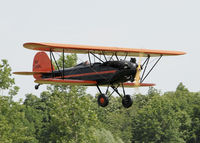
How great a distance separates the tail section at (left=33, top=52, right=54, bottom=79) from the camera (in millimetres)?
29625

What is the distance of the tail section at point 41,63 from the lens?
29.6m

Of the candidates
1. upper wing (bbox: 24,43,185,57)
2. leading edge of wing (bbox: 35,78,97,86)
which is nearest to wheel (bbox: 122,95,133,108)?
leading edge of wing (bbox: 35,78,97,86)

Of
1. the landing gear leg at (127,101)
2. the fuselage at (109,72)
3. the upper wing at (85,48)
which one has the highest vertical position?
the upper wing at (85,48)

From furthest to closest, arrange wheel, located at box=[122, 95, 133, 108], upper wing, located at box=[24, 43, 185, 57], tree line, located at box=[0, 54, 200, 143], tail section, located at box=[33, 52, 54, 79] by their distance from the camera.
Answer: tree line, located at box=[0, 54, 200, 143], tail section, located at box=[33, 52, 54, 79], wheel, located at box=[122, 95, 133, 108], upper wing, located at box=[24, 43, 185, 57]

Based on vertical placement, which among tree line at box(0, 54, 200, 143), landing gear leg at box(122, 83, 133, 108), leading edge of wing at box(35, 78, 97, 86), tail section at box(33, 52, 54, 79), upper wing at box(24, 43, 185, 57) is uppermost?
upper wing at box(24, 43, 185, 57)

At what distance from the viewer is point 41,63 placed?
30062 millimetres

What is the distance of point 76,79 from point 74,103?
3266cm

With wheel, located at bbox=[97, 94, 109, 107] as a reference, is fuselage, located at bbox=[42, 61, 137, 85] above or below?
Result: above

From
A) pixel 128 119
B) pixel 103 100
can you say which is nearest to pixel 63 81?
pixel 103 100

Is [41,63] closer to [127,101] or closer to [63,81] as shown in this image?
[63,81]

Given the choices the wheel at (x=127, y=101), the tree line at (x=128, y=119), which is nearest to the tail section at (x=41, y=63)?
the wheel at (x=127, y=101)

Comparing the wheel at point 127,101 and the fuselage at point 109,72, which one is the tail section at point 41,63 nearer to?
the fuselage at point 109,72

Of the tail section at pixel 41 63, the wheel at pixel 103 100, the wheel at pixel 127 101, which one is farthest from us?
the tail section at pixel 41 63

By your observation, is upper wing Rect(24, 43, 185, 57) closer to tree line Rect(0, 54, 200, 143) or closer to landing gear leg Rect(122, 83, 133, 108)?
landing gear leg Rect(122, 83, 133, 108)
